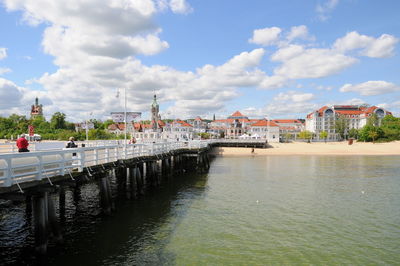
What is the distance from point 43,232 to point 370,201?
751 inches

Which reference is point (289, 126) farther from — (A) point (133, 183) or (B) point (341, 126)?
(A) point (133, 183)

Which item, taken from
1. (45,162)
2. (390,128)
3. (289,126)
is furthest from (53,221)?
(289,126)

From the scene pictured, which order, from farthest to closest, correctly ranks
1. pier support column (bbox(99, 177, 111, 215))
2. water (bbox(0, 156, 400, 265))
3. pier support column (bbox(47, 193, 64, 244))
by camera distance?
pier support column (bbox(99, 177, 111, 215)) → water (bbox(0, 156, 400, 265)) → pier support column (bbox(47, 193, 64, 244))

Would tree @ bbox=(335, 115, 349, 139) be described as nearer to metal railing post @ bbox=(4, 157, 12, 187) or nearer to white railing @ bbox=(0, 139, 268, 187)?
white railing @ bbox=(0, 139, 268, 187)

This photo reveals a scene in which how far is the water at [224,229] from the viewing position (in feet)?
36.2

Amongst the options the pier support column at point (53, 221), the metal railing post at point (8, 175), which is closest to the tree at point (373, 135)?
the pier support column at point (53, 221)

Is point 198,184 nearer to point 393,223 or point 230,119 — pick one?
point 393,223

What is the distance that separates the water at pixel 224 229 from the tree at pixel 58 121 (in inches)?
4298

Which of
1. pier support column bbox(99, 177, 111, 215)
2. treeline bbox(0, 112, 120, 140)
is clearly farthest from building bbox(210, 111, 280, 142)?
pier support column bbox(99, 177, 111, 215)

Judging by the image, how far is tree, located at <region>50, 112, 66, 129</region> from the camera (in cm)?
11862

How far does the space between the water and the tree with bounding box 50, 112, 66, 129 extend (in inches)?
4298

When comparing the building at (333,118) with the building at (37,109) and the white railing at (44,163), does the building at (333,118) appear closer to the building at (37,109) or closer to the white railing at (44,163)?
the white railing at (44,163)

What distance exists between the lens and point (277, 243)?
12453 millimetres

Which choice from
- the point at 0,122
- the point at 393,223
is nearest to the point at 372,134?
the point at 393,223
